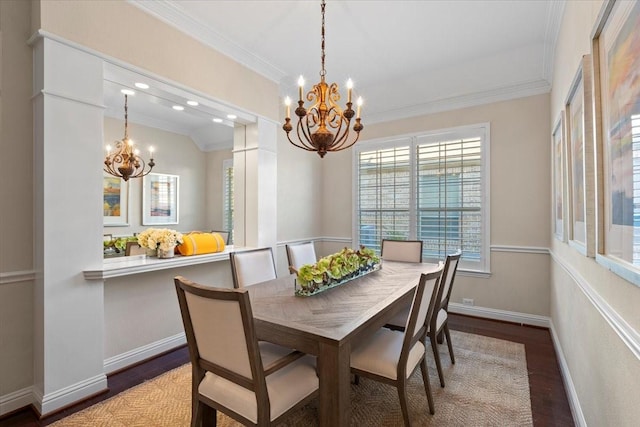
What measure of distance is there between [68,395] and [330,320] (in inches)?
78.0

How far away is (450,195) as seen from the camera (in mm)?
4129

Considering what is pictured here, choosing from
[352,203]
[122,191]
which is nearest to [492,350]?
[352,203]

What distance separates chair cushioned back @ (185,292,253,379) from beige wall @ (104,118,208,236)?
4144mm

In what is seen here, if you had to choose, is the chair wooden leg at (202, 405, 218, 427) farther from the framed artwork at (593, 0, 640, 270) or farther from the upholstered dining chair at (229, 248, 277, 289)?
the framed artwork at (593, 0, 640, 270)

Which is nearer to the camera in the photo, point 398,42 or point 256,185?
point 398,42

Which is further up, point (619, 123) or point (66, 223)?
point (619, 123)

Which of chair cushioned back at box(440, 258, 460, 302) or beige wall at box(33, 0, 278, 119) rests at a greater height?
beige wall at box(33, 0, 278, 119)

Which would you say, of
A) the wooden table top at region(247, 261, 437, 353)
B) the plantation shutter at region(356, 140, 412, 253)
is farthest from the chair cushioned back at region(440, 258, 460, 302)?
the plantation shutter at region(356, 140, 412, 253)

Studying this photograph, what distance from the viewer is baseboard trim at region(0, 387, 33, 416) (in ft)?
6.73

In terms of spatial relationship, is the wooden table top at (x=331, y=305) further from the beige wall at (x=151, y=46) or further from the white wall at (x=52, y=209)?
the beige wall at (x=151, y=46)

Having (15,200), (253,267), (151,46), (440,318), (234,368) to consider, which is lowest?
(440,318)

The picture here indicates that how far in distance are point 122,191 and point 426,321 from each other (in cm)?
486

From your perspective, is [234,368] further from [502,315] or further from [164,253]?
[502,315]

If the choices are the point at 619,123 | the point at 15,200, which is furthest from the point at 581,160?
the point at 15,200
